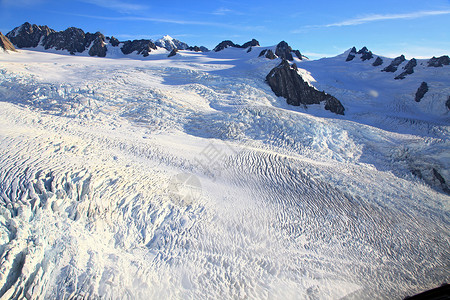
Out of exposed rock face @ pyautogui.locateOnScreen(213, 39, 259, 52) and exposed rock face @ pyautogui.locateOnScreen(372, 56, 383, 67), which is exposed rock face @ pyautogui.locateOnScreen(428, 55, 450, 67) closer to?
exposed rock face @ pyautogui.locateOnScreen(372, 56, 383, 67)

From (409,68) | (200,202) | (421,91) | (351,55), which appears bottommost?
(200,202)

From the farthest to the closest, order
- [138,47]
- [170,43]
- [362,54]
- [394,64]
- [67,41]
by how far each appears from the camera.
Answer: [170,43] < [362,54] < [138,47] < [67,41] < [394,64]

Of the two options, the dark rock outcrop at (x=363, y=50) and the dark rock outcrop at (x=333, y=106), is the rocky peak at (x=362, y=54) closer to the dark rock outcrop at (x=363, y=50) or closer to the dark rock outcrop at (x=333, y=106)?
the dark rock outcrop at (x=363, y=50)

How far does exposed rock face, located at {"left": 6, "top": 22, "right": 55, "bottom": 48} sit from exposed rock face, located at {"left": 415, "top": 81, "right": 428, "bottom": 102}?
85294 millimetres

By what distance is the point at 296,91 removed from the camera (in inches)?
1206

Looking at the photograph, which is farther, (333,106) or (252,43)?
(252,43)

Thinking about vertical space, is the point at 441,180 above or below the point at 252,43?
below

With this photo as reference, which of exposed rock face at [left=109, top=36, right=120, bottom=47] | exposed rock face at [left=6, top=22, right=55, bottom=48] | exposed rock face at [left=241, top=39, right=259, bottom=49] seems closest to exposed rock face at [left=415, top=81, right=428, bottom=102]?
exposed rock face at [left=241, top=39, right=259, bottom=49]

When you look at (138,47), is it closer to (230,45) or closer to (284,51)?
(230,45)

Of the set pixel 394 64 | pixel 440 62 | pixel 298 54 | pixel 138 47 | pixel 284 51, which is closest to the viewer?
pixel 440 62

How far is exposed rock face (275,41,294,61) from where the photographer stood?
2365 inches

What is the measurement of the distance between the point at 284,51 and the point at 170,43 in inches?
2074

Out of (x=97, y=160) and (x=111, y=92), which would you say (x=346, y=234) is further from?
(x=111, y=92)

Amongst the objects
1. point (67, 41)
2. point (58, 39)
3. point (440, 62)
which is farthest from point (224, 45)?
point (440, 62)
